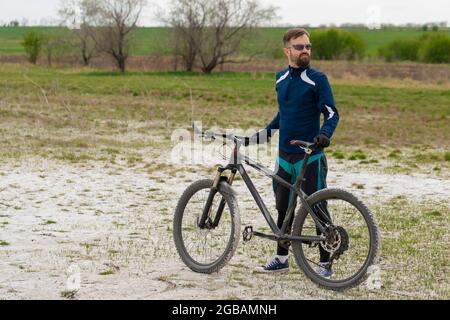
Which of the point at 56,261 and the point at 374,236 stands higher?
the point at 374,236

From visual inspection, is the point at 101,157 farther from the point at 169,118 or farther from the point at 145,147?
the point at 169,118

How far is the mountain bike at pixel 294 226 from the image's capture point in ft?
18.7

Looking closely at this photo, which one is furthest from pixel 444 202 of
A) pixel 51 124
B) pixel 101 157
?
pixel 51 124

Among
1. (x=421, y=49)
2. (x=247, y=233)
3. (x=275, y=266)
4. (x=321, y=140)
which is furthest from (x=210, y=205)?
(x=421, y=49)

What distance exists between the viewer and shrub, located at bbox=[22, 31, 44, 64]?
64062 millimetres

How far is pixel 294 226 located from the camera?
595 centimetres

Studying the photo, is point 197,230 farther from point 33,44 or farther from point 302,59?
point 33,44

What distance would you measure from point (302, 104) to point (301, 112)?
0.20ft

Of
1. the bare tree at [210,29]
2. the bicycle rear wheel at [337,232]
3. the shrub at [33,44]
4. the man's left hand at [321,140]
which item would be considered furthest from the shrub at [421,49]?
the man's left hand at [321,140]

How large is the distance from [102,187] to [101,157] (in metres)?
3.02

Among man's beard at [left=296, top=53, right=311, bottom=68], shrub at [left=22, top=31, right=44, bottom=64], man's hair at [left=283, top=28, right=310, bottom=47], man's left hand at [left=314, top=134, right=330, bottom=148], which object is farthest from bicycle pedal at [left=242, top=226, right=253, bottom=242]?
shrub at [left=22, top=31, right=44, bottom=64]

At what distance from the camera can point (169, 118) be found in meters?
22.1

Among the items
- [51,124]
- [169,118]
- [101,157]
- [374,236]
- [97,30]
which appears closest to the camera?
[374,236]

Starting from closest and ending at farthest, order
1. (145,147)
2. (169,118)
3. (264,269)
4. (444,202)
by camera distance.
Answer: (264,269) < (444,202) < (145,147) < (169,118)
